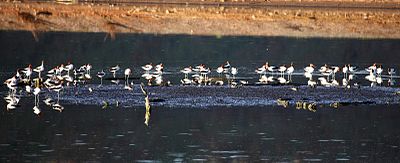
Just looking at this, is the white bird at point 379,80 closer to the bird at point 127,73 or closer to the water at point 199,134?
the water at point 199,134

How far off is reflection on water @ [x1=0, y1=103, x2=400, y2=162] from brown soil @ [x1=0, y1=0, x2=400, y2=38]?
80.2ft

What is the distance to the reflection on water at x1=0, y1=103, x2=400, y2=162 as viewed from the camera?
25.8 m

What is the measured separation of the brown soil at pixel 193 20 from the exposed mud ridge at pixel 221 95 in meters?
18.8

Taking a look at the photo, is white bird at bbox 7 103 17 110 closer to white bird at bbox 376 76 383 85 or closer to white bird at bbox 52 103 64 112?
white bird at bbox 52 103 64 112

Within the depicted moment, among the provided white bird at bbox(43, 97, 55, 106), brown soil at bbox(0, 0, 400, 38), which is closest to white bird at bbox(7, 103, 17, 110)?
white bird at bbox(43, 97, 55, 106)

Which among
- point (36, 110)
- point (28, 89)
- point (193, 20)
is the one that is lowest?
point (36, 110)

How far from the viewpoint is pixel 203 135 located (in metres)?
28.5

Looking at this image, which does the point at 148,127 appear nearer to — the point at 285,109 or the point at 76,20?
the point at 285,109

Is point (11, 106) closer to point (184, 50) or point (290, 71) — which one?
point (290, 71)

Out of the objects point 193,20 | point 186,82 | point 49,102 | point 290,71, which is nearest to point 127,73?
point 186,82

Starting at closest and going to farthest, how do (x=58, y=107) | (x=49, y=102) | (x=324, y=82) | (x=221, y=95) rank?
(x=58, y=107) → (x=49, y=102) → (x=221, y=95) → (x=324, y=82)

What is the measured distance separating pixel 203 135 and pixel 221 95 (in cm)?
807

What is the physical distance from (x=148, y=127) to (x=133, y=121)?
974 millimetres

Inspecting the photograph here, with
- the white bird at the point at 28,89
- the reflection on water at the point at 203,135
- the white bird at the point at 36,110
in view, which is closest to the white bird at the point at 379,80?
the reflection on water at the point at 203,135
